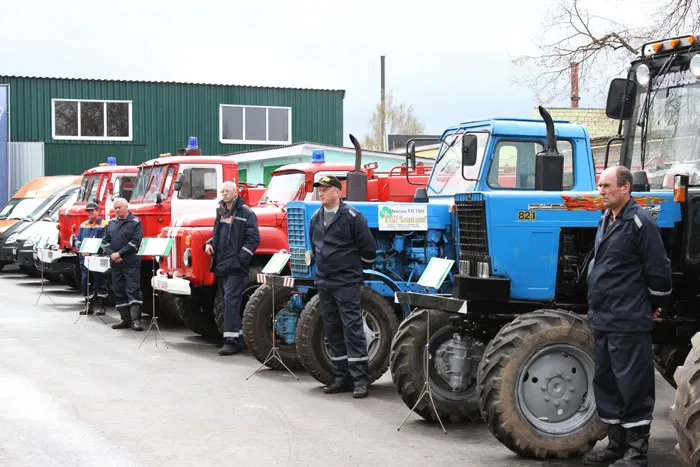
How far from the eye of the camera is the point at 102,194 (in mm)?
19000

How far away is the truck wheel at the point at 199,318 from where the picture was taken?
14.1m

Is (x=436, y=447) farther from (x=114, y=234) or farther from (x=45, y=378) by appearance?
(x=114, y=234)

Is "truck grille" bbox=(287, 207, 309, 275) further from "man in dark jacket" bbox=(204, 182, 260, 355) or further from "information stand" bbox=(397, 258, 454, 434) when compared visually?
"information stand" bbox=(397, 258, 454, 434)

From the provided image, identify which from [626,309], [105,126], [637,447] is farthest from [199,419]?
[105,126]

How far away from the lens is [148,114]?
36594mm

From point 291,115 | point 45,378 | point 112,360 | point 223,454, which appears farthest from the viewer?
point 291,115

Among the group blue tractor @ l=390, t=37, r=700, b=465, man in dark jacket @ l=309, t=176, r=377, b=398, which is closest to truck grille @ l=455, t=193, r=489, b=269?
blue tractor @ l=390, t=37, r=700, b=465

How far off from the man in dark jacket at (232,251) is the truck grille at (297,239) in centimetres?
122

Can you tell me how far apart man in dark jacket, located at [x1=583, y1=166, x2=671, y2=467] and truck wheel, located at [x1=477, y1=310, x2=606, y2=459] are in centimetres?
48

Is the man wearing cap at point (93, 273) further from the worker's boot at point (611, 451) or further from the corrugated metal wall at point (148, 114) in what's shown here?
the corrugated metal wall at point (148, 114)

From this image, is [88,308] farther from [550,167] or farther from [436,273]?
[550,167]

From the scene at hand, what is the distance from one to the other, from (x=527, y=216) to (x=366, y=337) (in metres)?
2.98

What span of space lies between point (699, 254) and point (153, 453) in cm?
413

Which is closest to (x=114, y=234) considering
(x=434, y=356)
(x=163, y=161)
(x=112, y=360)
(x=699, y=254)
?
(x=163, y=161)
